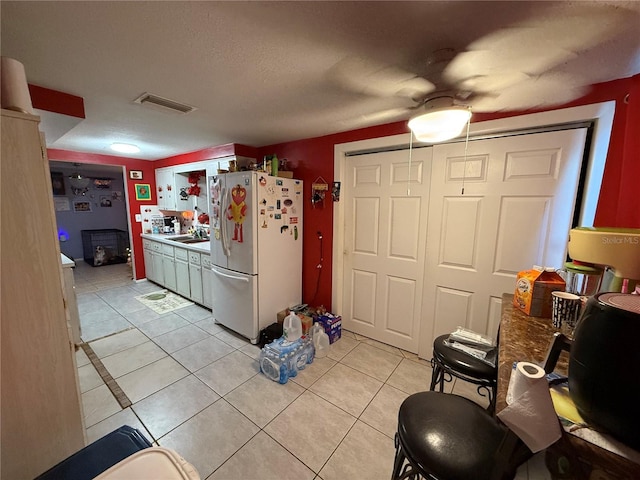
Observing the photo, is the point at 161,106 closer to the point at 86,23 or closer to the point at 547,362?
the point at 86,23

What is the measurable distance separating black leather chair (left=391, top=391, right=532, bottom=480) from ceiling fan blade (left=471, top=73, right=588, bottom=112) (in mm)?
1786

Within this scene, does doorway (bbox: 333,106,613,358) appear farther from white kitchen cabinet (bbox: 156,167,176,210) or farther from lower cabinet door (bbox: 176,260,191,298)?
white kitchen cabinet (bbox: 156,167,176,210)

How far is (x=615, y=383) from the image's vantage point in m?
0.53

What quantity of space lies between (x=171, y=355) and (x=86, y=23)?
2.48 metres

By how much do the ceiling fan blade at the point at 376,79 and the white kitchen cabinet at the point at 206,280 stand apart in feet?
8.52

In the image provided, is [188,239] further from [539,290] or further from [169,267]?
[539,290]

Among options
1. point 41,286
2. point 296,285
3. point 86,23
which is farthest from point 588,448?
point 296,285

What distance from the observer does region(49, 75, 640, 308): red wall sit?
138 centimetres

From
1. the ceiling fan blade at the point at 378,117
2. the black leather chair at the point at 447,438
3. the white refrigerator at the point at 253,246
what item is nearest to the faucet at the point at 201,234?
the white refrigerator at the point at 253,246

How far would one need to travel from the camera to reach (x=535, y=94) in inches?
62.5

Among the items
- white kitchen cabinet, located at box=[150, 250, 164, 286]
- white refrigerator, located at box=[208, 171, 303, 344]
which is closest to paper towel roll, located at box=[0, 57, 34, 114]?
white refrigerator, located at box=[208, 171, 303, 344]

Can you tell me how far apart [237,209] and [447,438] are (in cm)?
228

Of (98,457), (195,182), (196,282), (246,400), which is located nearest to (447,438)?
(98,457)

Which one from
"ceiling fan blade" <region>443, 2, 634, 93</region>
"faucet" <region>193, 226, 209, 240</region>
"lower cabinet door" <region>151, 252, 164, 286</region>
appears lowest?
"lower cabinet door" <region>151, 252, 164, 286</region>
